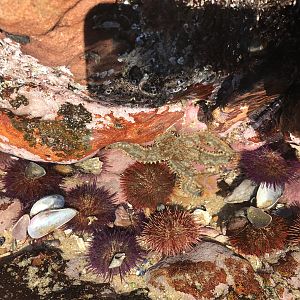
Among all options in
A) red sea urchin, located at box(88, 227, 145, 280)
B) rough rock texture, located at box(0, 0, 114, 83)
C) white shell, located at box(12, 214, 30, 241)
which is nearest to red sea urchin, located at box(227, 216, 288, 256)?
red sea urchin, located at box(88, 227, 145, 280)

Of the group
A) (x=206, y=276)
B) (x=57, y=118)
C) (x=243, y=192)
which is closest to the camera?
(x=57, y=118)

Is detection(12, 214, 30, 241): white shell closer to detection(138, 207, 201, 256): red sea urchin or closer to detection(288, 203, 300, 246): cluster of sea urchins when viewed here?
detection(138, 207, 201, 256): red sea urchin

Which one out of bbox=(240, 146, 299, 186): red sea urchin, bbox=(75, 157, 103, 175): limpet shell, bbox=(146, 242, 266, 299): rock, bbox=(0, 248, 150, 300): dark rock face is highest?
bbox=(240, 146, 299, 186): red sea urchin

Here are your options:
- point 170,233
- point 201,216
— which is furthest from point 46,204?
point 201,216

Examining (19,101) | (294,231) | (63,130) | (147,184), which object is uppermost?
(19,101)

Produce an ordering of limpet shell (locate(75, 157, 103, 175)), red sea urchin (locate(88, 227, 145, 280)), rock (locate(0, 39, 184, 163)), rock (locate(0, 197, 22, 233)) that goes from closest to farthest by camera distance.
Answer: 1. rock (locate(0, 39, 184, 163))
2. red sea urchin (locate(88, 227, 145, 280))
3. rock (locate(0, 197, 22, 233))
4. limpet shell (locate(75, 157, 103, 175))

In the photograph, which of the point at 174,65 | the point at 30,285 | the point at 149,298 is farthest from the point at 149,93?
the point at 30,285

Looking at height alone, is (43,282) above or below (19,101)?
below

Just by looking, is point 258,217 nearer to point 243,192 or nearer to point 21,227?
point 243,192
